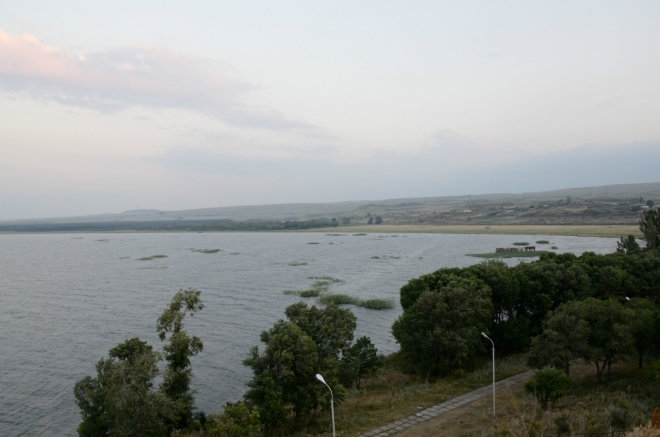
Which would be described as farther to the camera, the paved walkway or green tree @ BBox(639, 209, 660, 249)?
green tree @ BBox(639, 209, 660, 249)

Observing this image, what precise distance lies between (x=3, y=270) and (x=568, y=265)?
11244cm

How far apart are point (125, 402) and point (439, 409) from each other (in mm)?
17835

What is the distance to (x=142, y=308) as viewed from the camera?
2350 inches

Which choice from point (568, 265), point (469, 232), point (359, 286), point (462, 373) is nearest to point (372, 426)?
point (462, 373)

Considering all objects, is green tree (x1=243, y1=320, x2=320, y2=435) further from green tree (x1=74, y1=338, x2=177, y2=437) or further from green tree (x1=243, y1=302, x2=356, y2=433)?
green tree (x1=74, y1=338, x2=177, y2=437)

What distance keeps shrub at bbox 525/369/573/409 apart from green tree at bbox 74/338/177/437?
20.0 meters

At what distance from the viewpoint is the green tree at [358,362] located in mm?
32125

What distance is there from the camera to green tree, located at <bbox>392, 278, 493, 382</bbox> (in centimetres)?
3309

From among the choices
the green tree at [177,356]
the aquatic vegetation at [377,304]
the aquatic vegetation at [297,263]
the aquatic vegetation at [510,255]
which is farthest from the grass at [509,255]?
the green tree at [177,356]

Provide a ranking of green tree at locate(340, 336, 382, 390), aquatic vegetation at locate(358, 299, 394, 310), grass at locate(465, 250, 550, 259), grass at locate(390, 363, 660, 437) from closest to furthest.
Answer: grass at locate(390, 363, 660, 437) < green tree at locate(340, 336, 382, 390) < aquatic vegetation at locate(358, 299, 394, 310) < grass at locate(465, 250, 550, 259)

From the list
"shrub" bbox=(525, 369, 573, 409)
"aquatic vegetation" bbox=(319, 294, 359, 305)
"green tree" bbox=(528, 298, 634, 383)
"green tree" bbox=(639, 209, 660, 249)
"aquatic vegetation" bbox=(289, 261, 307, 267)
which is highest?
"green tree" bbox=(639, 209, 660, 249)

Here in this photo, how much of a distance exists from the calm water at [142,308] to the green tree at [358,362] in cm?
845

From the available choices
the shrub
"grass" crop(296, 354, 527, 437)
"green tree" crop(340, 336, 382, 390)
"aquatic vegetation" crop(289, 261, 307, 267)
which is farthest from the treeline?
"aquatic vegetation" crop(289, 261, 307, 267)

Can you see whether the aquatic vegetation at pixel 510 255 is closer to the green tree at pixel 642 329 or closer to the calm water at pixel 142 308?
the calm water at pixel 142 308
